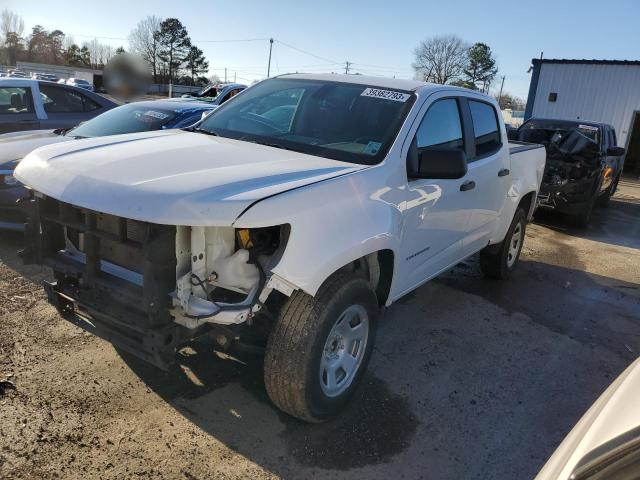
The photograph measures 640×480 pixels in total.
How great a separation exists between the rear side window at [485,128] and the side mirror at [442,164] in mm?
1336

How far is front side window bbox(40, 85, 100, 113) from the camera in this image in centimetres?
836

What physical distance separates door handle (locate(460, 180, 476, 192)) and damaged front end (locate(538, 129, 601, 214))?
5.60 meters

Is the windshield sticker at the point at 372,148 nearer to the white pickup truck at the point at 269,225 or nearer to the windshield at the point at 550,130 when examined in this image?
the white pickup truck at the point at 269,225

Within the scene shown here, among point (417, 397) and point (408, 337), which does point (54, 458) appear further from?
point (408, 337)

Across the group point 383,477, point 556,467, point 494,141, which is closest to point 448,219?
point 494,141

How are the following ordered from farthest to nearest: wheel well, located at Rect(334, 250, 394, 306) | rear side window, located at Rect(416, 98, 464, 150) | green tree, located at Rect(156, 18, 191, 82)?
1. green tree, located at Rect(156, 18, 191, 82)
2. rear side window, located at Rect(416, 98, 464, 150)
3. wheel well, located at Rect(334, 250, 394, 306)

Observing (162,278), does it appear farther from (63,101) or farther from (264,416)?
(63,101)

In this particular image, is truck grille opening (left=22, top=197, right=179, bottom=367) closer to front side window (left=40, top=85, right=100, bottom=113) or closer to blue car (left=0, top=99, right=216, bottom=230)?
blue car (left=0, top=99, right=216, bottom=230)

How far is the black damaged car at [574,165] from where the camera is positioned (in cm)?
932

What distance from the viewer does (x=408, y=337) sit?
14.6ft

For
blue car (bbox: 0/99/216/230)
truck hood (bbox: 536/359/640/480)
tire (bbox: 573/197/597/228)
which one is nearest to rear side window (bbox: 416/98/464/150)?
truck hood (bbox: 536/359/640/480)

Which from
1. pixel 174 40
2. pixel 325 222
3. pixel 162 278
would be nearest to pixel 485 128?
pixel 325 222

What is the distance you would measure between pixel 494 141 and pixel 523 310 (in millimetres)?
1663

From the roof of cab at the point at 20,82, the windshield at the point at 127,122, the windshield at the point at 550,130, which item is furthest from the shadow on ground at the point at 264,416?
the windshield at the point at 550,130
